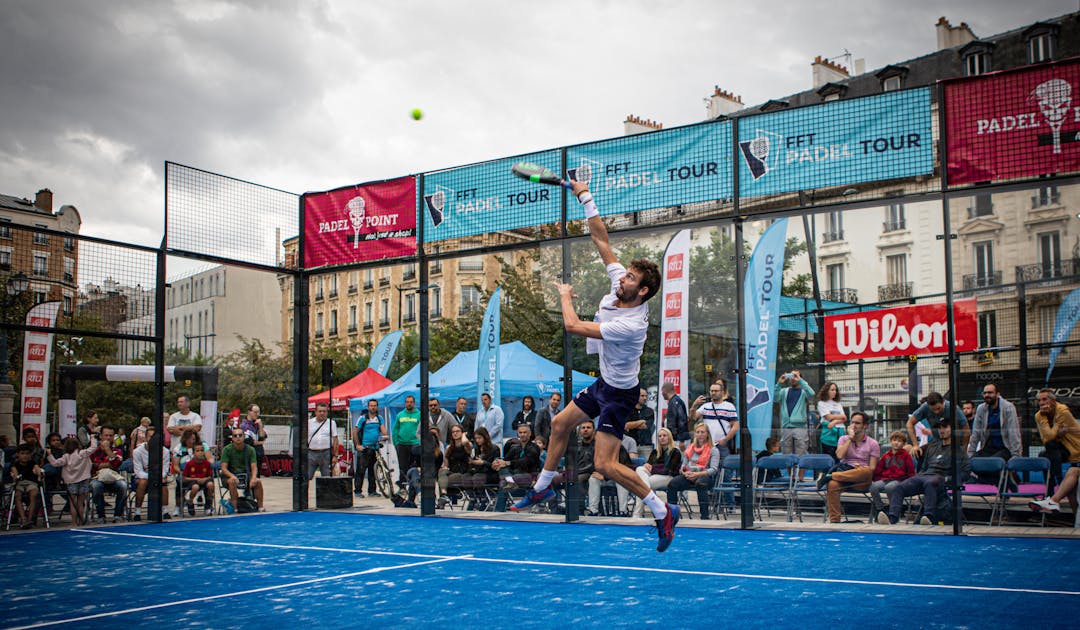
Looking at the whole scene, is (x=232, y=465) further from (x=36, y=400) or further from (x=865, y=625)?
(x=865, y=625)

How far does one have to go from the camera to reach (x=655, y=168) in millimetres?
12789

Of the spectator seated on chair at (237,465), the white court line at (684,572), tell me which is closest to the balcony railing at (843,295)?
the white court line at (684,572)

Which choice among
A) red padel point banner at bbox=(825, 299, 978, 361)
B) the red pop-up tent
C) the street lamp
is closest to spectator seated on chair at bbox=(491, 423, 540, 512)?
red padel point banner at bbox=(825, 299, 978, 361)

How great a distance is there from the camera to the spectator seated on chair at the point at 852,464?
37.9 feet

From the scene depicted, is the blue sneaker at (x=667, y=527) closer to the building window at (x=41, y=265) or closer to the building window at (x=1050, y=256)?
the building window at (x=1050, y=256)

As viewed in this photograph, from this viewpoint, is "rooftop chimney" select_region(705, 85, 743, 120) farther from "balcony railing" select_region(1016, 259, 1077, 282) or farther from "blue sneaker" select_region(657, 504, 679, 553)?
"blue sneaker" select_region(657, 504, 679, 553)

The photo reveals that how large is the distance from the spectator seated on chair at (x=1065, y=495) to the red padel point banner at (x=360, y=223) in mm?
9480

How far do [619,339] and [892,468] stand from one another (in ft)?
20.1

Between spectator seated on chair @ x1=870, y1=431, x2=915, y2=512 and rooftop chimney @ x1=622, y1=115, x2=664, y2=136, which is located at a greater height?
rooftop chimney @ x1=622, y1=115, x2=664, y2=136

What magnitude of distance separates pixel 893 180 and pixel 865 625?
22.7 ft

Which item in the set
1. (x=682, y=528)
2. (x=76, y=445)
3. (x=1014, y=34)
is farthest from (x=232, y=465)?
(x=1014, y=34)

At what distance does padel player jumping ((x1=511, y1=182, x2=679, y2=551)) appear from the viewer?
667 centimetres

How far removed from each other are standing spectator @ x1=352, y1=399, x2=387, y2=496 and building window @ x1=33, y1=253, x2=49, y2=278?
603cm

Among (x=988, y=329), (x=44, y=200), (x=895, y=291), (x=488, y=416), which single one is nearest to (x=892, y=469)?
(x=988, y=329)
